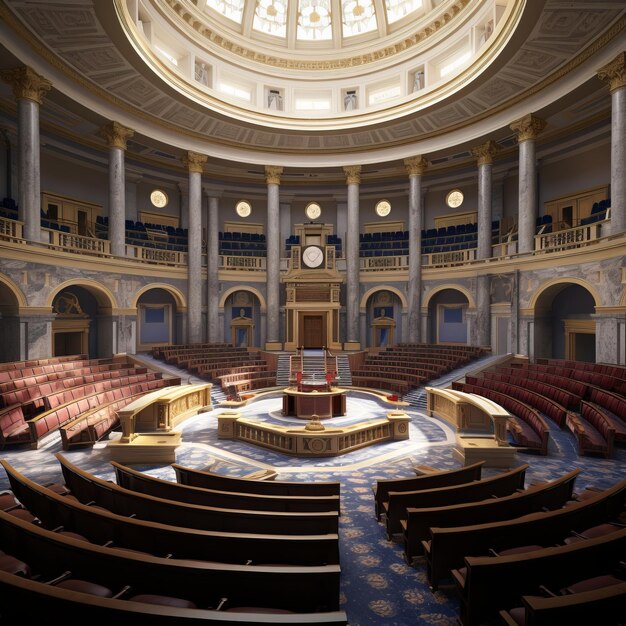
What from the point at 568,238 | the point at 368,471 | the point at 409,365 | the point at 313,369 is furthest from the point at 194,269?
the point at 568,238

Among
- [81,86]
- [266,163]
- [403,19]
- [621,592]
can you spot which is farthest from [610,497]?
[403,19]

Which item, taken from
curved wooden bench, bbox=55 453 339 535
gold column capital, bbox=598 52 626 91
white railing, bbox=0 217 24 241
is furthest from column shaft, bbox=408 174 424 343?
curved wooden bench, bbox=55 453 339 535

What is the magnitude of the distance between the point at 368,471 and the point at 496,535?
480cm

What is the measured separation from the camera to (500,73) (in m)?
17.8

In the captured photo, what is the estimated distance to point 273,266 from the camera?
25516 millimetres

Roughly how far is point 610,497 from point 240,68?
84.5 feet

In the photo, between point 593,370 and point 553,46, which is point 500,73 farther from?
point 593,370

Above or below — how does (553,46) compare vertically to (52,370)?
above

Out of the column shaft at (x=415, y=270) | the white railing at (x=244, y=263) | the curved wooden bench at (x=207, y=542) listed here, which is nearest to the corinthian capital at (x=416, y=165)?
the column shaft at (x=415, y=270)

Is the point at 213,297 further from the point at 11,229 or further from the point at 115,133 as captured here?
the point at 11,229

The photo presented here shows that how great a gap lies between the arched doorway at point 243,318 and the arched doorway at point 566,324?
1649 cm

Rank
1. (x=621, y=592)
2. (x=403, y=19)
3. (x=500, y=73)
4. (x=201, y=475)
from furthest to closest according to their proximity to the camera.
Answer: (x=403, y=19) < (x=500, y=73) < (x=201, y=475) < (x=621, y=592)

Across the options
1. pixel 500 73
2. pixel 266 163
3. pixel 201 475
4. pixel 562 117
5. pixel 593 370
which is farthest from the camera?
pixel 266 163

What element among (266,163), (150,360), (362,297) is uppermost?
(266,163)
